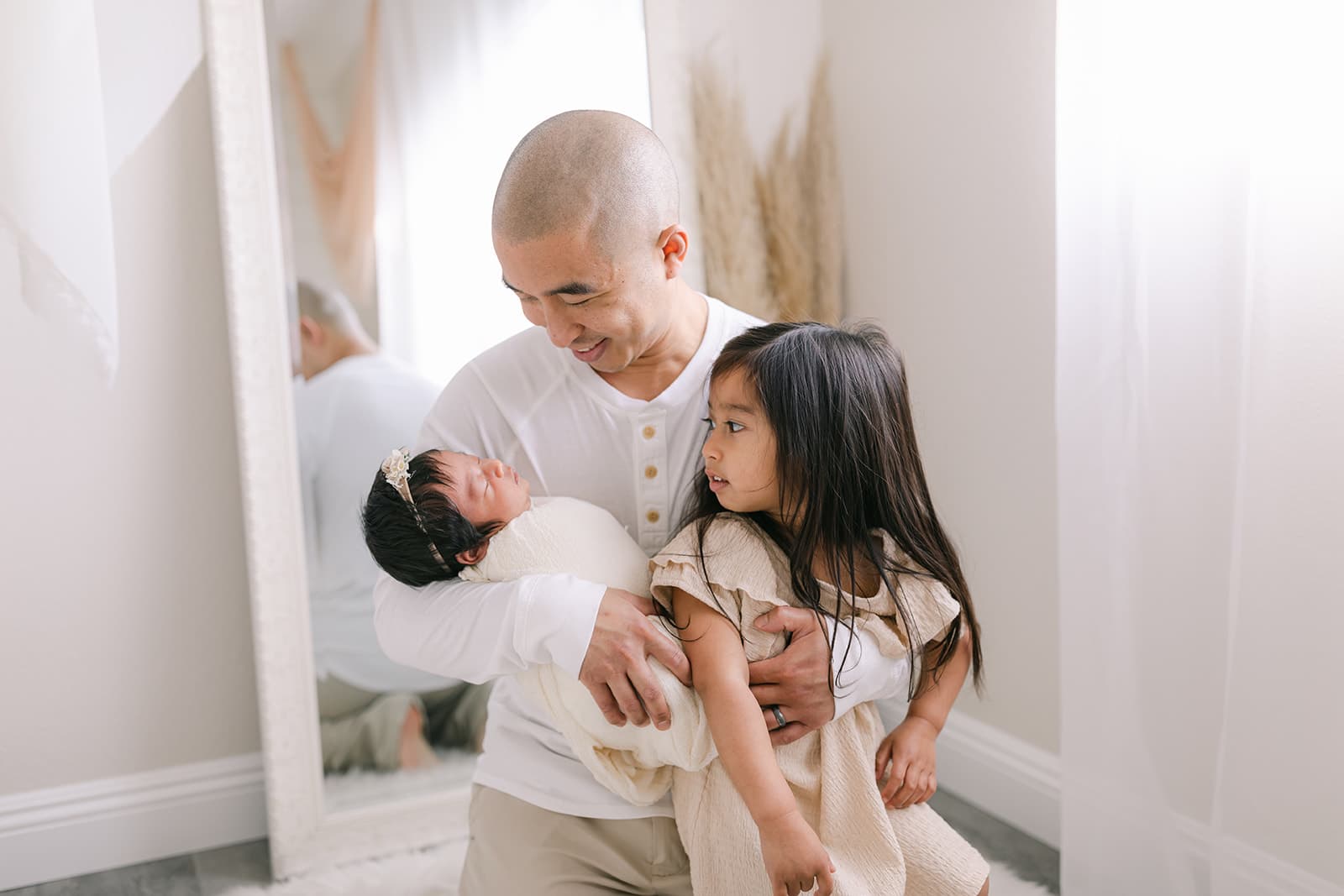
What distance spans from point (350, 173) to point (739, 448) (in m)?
1.33

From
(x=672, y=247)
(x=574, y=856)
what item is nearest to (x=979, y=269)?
(x=672, y=247)

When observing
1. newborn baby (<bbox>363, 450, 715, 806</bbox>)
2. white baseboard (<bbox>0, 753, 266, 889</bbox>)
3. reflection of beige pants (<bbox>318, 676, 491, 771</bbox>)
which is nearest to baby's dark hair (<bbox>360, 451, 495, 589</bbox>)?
newborn baby (<bbox>363, 450, 715, 806</bbox>)

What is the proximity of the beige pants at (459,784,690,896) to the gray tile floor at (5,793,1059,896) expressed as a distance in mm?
965

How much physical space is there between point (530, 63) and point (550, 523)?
53.9 inches

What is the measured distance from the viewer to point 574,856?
1335 mm

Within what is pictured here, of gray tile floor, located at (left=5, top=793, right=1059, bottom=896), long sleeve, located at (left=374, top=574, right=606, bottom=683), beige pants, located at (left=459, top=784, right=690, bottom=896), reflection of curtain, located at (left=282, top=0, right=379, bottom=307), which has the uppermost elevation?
reflection of curtain, located at (left=282, top=0, right=379, bottom=307)

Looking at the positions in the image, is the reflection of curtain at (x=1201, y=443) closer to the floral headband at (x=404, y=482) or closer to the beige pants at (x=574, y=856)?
the beige pants at (x=574, y=856)

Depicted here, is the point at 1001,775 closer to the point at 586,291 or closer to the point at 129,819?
the point at 586,291

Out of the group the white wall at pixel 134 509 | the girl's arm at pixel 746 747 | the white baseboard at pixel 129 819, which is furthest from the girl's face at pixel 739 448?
the white baseboard at pixel 129 819

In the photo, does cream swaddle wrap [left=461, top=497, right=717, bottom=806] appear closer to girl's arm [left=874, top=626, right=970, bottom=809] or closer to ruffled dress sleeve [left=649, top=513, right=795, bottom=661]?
ruffled dress sleeve [left=649, top=513, right=795, bottom=661]

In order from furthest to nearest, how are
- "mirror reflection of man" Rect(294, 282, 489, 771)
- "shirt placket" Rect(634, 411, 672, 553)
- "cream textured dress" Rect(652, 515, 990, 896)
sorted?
1. "mirror reflection of man" Rect(294, 282, 489, 771)
2. "shirt placket" Rect(634, 411, 672, 553)
3. "cream textured dress" Rect(652, 515, 990, 896)

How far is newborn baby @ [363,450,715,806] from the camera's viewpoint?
4.21 ft

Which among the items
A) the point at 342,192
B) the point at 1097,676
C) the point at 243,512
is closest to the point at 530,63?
the point at 342,192

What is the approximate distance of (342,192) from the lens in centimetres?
219
